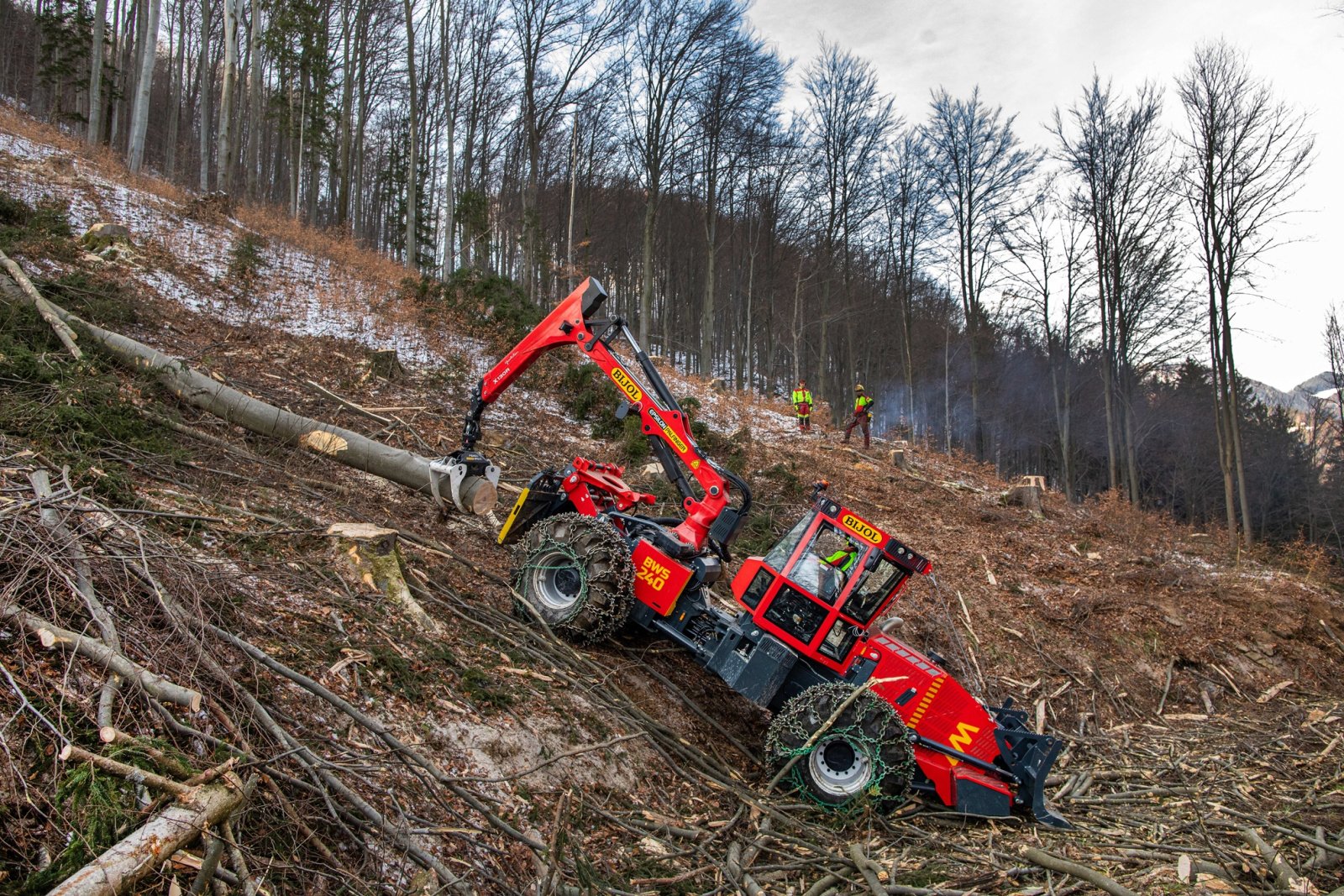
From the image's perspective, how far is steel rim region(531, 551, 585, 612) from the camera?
747cm

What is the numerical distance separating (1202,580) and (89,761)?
16.2 m

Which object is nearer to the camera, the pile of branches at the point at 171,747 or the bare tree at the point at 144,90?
the pile of branches at the point at 171,747

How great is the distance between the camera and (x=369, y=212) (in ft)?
147

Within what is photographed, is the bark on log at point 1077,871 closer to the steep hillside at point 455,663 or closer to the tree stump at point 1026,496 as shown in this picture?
the steep hillside at point 455,663

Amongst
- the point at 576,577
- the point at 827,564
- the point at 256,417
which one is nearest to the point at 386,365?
the point at 256,417

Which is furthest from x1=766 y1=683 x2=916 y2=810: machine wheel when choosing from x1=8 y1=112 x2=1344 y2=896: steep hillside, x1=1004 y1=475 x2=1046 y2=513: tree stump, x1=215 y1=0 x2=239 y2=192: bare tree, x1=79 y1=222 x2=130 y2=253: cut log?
x1=215 y1=0 x2=239 y2=192: bare tree

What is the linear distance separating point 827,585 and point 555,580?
98.8 inches

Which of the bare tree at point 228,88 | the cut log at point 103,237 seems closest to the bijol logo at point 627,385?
the cut log at point 103,237

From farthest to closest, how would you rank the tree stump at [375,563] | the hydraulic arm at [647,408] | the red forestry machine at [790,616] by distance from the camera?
the hydraulic arm at [647,408], the red forestry machine at [790,616], the tree stump at [375,563]

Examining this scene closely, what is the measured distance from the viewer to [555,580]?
7602 millimetres

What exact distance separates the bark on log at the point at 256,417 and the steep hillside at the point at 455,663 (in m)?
A: 0.20

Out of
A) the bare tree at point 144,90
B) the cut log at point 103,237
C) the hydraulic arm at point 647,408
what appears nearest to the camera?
the hydraulic arm at point 647,408

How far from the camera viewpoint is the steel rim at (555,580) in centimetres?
747

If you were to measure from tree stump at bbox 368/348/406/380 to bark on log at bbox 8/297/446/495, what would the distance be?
404 cm
